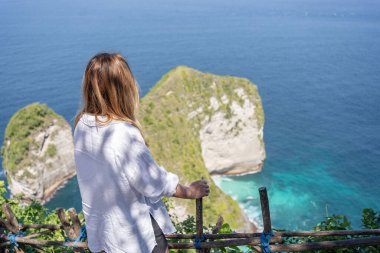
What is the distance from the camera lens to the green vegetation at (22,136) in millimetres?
37656

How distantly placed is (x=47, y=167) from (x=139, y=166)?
40.0 metres

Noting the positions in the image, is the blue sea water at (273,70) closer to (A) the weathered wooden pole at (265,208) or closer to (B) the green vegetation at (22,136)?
(B) the green vegetation at (22,136)

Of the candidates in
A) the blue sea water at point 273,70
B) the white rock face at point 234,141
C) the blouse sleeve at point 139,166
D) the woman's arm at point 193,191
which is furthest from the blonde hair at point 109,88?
the white rock face at point 234,141

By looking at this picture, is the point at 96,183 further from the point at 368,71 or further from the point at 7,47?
the point at 7,47

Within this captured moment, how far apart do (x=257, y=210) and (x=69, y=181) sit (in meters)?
21.5

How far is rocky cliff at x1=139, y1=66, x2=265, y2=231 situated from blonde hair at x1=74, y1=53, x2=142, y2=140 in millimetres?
25940

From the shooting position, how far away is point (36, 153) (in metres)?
39.1

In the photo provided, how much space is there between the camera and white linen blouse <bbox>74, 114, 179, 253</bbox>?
299 cm

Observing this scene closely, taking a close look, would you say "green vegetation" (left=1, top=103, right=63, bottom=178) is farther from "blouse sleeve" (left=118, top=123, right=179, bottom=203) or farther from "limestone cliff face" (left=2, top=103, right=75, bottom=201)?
"blouse sleeve" (left=118, top=123, right=179, bottom=203)

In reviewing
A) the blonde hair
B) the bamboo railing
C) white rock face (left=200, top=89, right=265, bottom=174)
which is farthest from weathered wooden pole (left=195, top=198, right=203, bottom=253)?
white rock face (left=200, top=89, right=265, bottom=174)

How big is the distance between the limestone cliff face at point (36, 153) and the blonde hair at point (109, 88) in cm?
3661

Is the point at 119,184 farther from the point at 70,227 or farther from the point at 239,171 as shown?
the point at 239,171

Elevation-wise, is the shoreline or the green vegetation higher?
the green vegetation

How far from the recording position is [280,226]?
33.4 m
